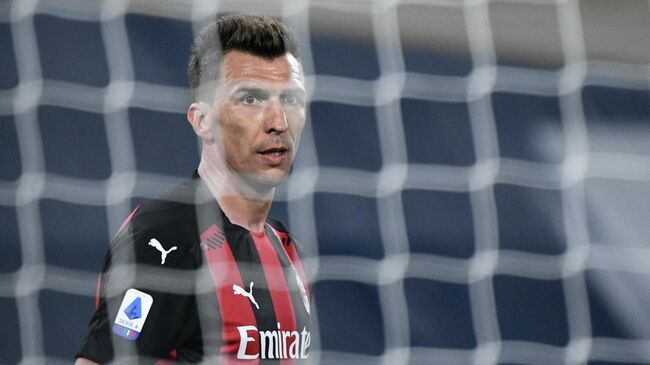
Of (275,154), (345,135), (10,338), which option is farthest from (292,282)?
(10,338)

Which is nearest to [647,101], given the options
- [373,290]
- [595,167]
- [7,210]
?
[595,167]

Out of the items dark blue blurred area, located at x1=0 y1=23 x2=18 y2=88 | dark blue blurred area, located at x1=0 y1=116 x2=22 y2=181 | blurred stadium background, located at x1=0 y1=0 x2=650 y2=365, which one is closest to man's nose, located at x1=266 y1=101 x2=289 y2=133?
blurred stadium background, located at x1=0 y1=0 x2=650 y2=365

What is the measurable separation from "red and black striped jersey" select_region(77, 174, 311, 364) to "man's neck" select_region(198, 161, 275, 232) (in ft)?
0.05

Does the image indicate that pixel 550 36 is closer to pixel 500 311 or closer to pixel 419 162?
pixel 419 162

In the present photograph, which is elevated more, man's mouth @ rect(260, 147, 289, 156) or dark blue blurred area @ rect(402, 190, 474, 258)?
dark blue blurred area @ rect(402, 190, 474, 258)

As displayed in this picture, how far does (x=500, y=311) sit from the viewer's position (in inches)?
86.7

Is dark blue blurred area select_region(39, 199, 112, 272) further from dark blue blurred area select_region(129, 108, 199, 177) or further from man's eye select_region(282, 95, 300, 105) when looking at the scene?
man's eye select_region(282, 95, 300, 105)

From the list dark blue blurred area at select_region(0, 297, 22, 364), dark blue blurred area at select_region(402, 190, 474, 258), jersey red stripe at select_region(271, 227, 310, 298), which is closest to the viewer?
jersey red stripe at select_region(271, 227, 310, 298)

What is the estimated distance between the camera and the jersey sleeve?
1407mm

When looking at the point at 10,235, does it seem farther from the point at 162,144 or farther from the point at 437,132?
the point at 437,132

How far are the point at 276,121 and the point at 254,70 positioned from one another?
11 cm

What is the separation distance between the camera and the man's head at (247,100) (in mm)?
1516

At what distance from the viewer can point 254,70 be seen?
1.59 m

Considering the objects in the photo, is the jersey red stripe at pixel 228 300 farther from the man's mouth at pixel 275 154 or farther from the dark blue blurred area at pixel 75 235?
the dark blue blurred area at pixel 75 235
